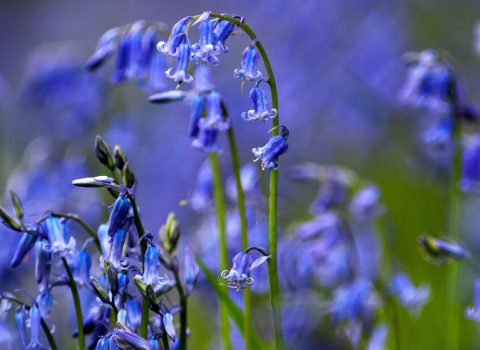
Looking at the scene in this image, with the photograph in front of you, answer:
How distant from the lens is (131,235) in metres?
1.82

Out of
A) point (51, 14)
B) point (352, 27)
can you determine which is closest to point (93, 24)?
point (51, 14)

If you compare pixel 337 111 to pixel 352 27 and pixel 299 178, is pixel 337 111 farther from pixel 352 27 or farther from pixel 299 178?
pixel 299 178

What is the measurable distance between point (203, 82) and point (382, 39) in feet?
14.9

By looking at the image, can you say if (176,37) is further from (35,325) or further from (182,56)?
(35,325)

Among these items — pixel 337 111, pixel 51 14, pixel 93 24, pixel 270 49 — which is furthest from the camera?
pixel 51 14

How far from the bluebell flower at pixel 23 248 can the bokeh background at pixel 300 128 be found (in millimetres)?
1565

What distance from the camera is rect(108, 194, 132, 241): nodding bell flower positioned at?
157 cm

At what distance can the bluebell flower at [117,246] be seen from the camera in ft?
5.33

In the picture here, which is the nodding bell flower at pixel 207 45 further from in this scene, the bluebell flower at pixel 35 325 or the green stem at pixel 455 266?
the green stem at pixel 455 266

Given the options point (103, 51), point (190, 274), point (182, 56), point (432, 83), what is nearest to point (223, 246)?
point (190, 274)

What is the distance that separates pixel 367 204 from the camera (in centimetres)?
292

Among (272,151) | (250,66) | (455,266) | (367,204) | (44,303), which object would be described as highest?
(250,66)

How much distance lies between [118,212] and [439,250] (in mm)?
1176

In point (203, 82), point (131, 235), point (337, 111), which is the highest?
point (203, 82)
